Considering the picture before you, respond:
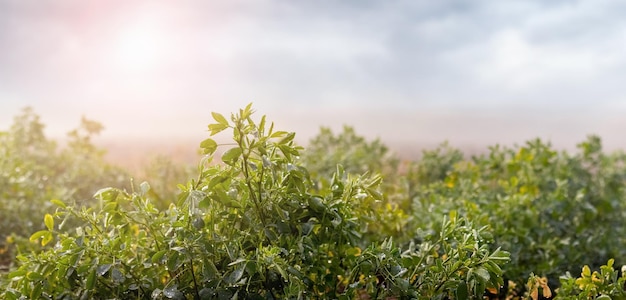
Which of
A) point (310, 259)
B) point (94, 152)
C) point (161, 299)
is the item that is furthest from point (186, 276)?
point (94, 152)

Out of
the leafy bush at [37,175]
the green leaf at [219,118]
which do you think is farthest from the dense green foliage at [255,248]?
the leafy bush at [37,175]

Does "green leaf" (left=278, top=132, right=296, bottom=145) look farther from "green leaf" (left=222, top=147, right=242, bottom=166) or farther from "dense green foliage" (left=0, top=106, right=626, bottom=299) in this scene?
"green leaf" (left=222, top=147, right=242, bottom=166)

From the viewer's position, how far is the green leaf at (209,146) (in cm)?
159

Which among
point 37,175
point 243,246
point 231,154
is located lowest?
point 37,175

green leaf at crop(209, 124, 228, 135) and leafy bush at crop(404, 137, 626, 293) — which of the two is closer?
green leaf at crop(209, 124, 228, 135)

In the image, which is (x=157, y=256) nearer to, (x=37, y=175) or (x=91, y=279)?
(x=91, y=279)

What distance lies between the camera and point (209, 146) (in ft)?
5.26

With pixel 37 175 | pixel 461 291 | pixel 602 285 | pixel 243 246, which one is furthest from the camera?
pixel 37 175

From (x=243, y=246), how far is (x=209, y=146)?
0.35 metres

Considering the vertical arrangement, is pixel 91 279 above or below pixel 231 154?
below

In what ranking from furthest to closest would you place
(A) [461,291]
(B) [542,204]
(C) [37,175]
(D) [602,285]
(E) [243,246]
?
(C) [37,175]
(B) [542,204]
(D) [602,285]
(E) [243,246]
(A) [461,291]

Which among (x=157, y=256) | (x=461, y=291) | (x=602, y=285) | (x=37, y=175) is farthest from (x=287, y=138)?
(x=37, y=175)

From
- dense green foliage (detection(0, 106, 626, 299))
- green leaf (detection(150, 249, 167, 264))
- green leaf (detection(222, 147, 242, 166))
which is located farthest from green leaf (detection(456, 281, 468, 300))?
green leaf (detection(150, 249, 167, 264))

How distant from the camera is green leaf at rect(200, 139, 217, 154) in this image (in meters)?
1.59
